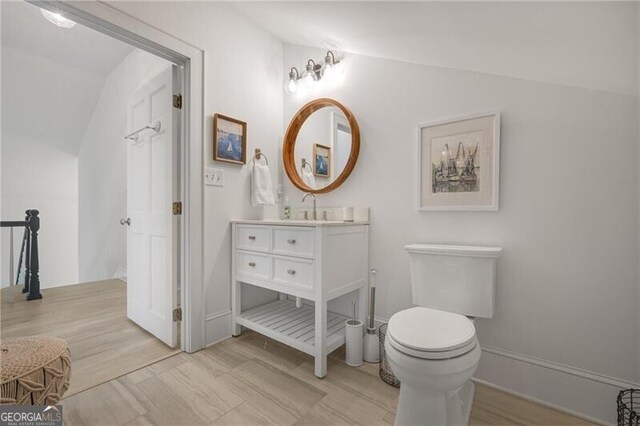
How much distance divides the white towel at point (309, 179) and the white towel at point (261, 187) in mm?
284

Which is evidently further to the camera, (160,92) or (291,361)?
(160,92)

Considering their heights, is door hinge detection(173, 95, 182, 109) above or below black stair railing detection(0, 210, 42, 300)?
above

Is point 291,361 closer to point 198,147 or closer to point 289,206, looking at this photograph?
point 289,206

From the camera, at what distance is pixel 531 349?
4.69 feet

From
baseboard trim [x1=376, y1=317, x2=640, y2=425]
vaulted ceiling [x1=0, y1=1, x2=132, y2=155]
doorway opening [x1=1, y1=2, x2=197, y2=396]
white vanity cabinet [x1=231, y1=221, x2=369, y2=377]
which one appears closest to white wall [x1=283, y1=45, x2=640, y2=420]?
baseboard trim [x1=376, y1=317, x2=640, y2=425]

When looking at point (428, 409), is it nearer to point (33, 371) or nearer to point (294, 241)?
point (294, 241)

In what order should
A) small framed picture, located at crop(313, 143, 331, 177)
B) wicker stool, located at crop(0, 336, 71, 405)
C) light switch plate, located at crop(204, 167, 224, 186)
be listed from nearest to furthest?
1. wicker stool, located at crop(0, 336, 71, 405)
2. light switch plate, located at crop(204, 167, 224, 186)
3. small framed picture, located at crop(313, 143, 331, 177)

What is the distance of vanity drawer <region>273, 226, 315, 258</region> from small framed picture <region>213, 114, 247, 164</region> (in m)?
0.68

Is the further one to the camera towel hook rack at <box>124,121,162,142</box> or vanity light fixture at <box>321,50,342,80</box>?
vanity light fixture at <box>321,50,342,80</box>

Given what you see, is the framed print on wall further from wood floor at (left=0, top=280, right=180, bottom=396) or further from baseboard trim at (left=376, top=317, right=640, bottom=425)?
wood floor at (left=0, top=280, right=180, bottom=396)

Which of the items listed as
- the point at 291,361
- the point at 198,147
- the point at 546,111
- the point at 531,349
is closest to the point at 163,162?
the point at 198,147

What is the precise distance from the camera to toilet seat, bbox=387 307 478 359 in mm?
1015

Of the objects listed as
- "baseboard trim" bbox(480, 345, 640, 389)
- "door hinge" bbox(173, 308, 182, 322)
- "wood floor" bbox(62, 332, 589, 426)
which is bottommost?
"wood floor" bbox(62, 332, 589, 426)

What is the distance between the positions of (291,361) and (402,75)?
6.37ft
